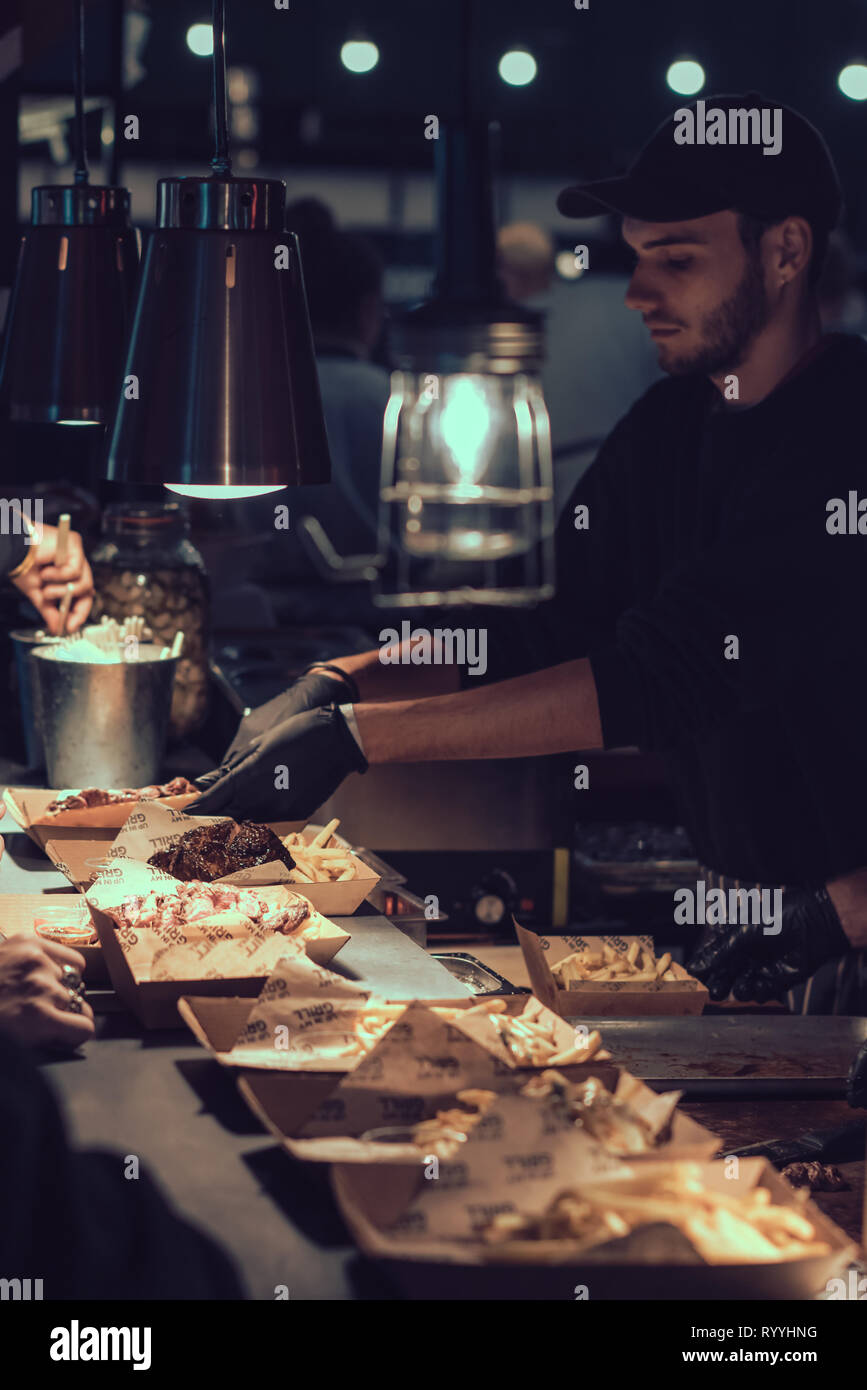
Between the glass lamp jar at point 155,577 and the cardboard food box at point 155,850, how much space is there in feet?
2.42

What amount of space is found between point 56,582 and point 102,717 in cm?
36

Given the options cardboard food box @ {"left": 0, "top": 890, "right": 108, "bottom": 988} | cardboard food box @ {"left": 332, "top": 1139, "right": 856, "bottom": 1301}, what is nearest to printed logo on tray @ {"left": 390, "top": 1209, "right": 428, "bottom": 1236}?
cardboard food box @ {"left": 332, "top": 1139, "right": 856, "bottom": 1301}

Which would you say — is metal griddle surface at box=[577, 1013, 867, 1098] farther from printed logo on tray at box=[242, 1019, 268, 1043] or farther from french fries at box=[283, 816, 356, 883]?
printed logo on tray at box=[242, 1019, 268, 1043]

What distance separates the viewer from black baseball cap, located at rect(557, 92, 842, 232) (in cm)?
270

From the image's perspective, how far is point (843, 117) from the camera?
6840mm

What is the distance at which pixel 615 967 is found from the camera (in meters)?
2.22

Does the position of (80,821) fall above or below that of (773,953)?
above

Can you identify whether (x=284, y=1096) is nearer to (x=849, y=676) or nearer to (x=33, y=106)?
(x=849, y=676)

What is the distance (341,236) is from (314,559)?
1.06 meters

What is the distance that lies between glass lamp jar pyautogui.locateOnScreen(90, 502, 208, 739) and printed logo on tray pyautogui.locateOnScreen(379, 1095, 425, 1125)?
1634 millimetres

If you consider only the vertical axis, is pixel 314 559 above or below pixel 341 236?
below

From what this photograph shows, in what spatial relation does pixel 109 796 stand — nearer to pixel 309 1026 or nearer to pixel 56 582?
pixel 56 582

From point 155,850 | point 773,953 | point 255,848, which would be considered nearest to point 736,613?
point 773,953
